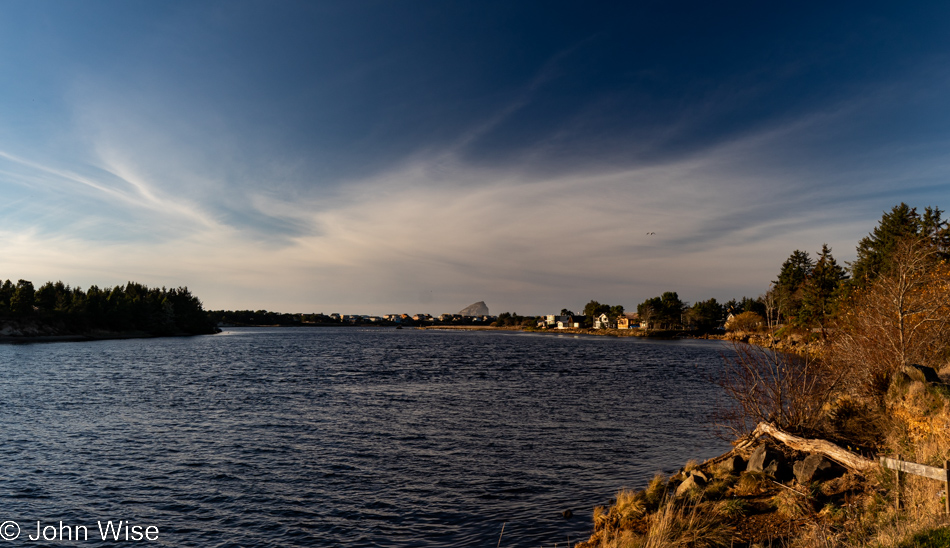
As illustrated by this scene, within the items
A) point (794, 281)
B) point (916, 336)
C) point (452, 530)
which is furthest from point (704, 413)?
point (794, 281)

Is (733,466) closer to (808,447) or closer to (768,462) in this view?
(768,462)

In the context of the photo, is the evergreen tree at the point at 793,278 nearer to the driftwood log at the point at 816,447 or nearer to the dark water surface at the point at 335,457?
the dark water surface at the point at 335,457

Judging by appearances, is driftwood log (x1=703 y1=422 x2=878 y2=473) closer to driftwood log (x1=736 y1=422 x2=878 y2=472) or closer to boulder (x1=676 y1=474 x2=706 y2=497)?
driftwood log (x1=736 y1=422 x2=878 y2=472)

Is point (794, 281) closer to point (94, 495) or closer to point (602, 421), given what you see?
point (602, 421)

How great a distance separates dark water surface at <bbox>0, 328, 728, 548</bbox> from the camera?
16.5m

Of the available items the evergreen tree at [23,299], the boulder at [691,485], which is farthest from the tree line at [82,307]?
the boulder at [691,485]

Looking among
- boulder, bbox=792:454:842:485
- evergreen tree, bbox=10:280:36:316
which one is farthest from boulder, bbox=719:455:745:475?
evergreen tree, bbox=10:280:36:316

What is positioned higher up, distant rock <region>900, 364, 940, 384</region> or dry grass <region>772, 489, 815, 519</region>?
distant rock <region>900, 364, 940, 384</region>

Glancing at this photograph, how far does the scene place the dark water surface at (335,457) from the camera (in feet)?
54.0

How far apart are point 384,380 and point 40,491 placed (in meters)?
39.0

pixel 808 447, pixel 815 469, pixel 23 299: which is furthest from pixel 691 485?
pixel 23 299

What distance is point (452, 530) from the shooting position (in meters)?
15.9

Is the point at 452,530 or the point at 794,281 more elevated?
the point at 794,281

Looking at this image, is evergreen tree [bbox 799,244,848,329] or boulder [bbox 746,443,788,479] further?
evergreen tree [bbox 799,244,848,329]
